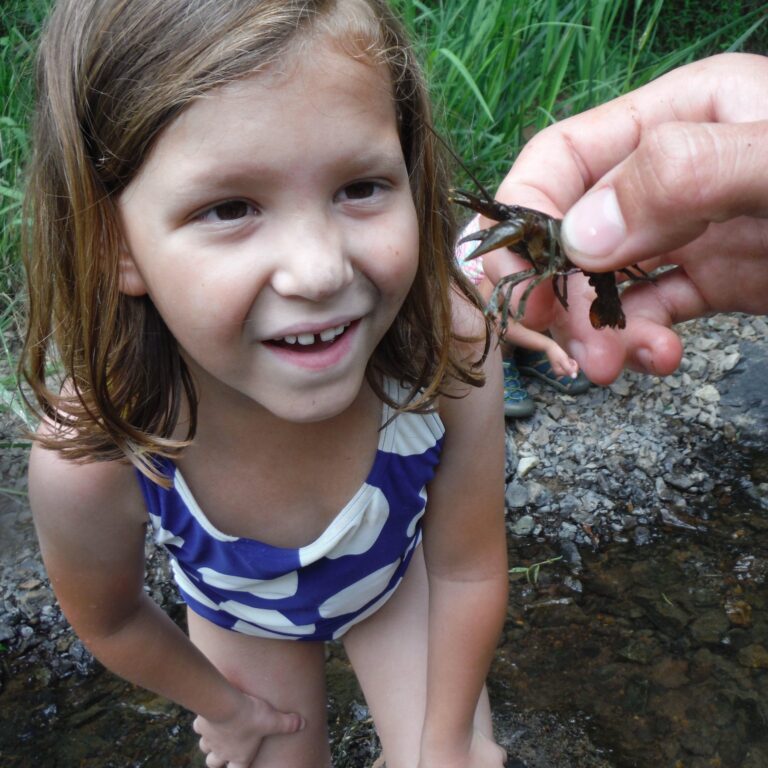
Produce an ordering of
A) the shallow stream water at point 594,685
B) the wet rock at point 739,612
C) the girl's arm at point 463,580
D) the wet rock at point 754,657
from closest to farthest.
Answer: the girl's arm at point 463,580 < the shallow stream water at point 594,685 < the wet rock at point 754,657 < the wet rock at point 739,612

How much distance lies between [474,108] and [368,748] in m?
2.34

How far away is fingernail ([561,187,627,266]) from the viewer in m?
1.38

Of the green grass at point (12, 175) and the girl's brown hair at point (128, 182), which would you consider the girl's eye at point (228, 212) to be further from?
the green grass at point (12, 175)

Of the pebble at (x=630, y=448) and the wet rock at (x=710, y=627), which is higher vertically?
the pebble at (x=630, y=448)

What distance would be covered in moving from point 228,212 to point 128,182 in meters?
0.18

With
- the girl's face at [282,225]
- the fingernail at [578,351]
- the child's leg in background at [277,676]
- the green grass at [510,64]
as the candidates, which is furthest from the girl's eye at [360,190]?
the green grass at [510,64]

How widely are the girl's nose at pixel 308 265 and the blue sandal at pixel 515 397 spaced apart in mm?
1822

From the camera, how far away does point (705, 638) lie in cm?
251

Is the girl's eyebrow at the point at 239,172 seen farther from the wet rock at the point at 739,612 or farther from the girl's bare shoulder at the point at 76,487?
the wet rock at the point at 739,612

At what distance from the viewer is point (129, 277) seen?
1516 mm

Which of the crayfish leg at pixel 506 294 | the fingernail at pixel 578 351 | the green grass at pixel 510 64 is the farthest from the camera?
the green grass at pixel 510 64

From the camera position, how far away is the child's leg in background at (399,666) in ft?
6.83

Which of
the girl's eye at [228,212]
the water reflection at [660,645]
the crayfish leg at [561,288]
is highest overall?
the girl's eye at [228,212]

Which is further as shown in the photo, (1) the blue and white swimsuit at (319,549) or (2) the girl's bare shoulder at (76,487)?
(1) the blue and white swimsuit at (319,549)
